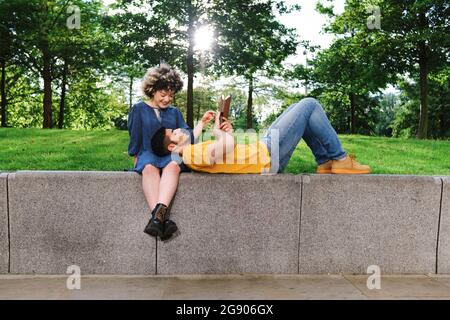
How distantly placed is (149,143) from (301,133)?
48.2 inches

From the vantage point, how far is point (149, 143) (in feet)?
12.9

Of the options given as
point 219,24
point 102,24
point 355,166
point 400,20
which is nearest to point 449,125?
point 400,20

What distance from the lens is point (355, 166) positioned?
3961 mm

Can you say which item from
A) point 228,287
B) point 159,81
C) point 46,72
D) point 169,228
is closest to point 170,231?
point 169,228

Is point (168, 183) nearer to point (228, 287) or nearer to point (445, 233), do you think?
point (228, 287)

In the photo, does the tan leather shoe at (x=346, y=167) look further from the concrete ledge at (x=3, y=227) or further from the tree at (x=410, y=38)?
the tree at (x=410, y=38)

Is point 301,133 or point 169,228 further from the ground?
point 301,133

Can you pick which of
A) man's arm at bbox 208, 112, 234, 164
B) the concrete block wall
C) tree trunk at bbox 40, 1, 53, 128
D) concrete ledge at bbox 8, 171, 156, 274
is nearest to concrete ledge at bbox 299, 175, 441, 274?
the concrete block wall

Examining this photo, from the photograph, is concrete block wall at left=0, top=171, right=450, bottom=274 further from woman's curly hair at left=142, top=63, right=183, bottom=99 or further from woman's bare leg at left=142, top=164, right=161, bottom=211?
woman's curly hair at left=142, top=63, right=183, bottom=99

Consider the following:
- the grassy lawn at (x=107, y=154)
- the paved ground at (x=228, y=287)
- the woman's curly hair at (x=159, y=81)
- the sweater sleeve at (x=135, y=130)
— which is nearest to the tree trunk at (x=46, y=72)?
the grassy lawn at (x=107, y=154)

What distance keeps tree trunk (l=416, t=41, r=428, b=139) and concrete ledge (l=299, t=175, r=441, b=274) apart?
686 inches

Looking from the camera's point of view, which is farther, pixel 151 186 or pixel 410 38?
pixel 410 38

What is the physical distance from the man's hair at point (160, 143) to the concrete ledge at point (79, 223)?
0.28 m

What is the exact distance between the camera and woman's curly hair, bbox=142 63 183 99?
4.00 metres
